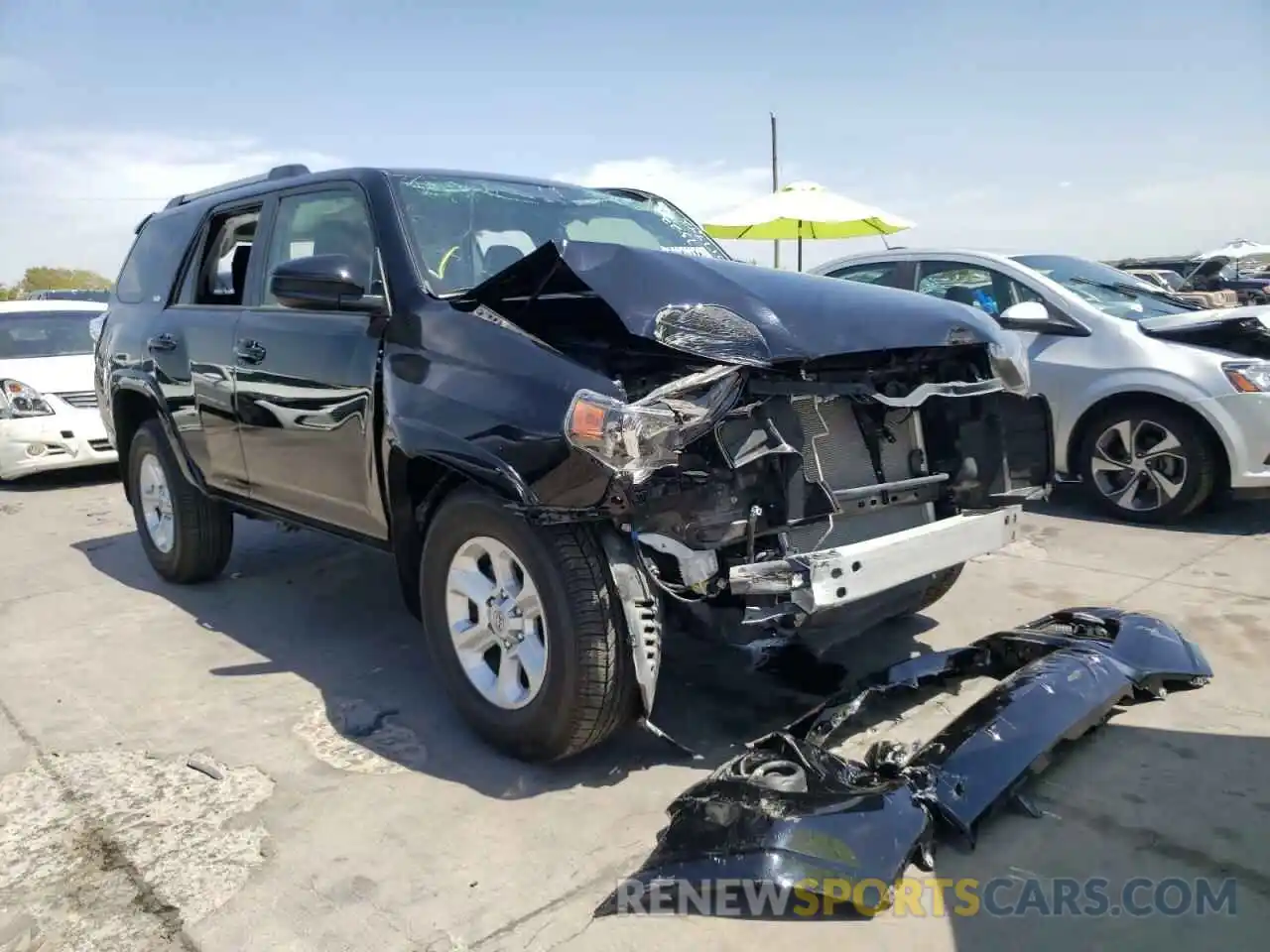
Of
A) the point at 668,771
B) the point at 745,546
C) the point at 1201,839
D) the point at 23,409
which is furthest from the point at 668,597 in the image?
the point at 23,409

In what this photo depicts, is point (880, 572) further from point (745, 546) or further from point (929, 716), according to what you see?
point (929, 716)

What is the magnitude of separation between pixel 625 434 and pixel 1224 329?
4841 millimetres

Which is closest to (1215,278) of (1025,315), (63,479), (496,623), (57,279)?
(1025,315)

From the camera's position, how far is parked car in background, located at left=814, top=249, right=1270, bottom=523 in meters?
5.75

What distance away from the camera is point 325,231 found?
405 cm

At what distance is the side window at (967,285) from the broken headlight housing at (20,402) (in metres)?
7.55

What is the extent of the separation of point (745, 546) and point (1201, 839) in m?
1.47

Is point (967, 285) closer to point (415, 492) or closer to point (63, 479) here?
point (415, 492)

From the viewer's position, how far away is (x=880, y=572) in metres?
2.97

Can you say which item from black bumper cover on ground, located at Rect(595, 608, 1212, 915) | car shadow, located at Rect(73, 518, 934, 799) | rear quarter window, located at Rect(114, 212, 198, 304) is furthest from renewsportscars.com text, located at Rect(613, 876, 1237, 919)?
rear quarter window, located at Rect(114, 212, 198, 304)

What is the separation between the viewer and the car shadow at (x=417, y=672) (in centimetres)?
330

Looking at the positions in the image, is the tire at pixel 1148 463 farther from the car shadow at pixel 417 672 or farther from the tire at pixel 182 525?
the tire at pixel 182 525

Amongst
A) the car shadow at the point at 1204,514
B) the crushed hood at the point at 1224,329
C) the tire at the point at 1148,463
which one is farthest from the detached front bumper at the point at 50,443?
the crushed hood at the point at 1224,329

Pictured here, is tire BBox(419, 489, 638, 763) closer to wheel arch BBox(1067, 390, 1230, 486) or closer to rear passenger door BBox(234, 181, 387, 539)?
rear passenger door BBox(234, 181, 387, 539)
